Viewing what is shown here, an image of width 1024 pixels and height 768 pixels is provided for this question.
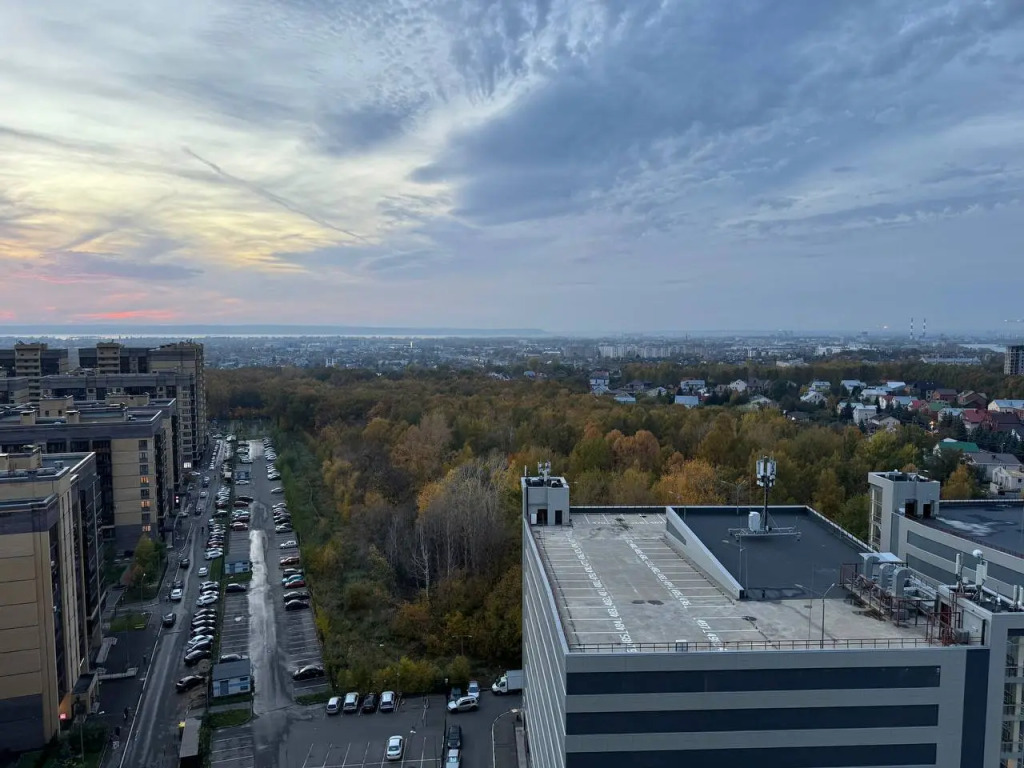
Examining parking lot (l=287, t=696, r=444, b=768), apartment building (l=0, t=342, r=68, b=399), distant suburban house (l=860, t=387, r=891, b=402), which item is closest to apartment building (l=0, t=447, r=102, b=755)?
parking lot (l=287, t=696, r=444, b=768)

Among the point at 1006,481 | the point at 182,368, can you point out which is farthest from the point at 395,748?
the point at 182,368

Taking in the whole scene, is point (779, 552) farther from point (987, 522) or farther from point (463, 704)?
point (463, 704)

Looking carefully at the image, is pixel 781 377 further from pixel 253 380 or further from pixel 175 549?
pixel 175 549

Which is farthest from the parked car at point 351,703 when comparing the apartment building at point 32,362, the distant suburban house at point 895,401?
the distant suburban house at point 895,401

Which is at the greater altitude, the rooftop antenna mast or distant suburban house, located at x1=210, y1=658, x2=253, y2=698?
the rooftop antenna mast

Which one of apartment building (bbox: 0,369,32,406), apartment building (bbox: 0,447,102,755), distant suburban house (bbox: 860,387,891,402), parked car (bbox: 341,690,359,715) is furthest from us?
distant suburban house (bbox: 860,387,891,402)

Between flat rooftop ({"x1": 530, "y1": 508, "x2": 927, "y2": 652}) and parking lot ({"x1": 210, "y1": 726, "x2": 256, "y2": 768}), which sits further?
parking lot ({"x1": 210, "y1": 726, "x2": 256, "y2": 768})

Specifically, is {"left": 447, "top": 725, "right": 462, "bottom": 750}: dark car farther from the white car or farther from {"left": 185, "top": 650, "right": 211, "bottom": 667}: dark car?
{"left": 185, "top": 650, "right": 211, "bottom": 667}: dark car

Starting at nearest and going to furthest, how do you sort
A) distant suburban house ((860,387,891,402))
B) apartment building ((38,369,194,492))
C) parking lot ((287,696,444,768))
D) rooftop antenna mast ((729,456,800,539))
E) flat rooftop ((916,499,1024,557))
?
rooftop antenna mast ((729,456,800,539)), parking lot ((287,696,444,768)), flat rooftop ((916,499,1024,557)), apartment building ((38,369,194,492)), distant suburban house ((860,387,891,402))
